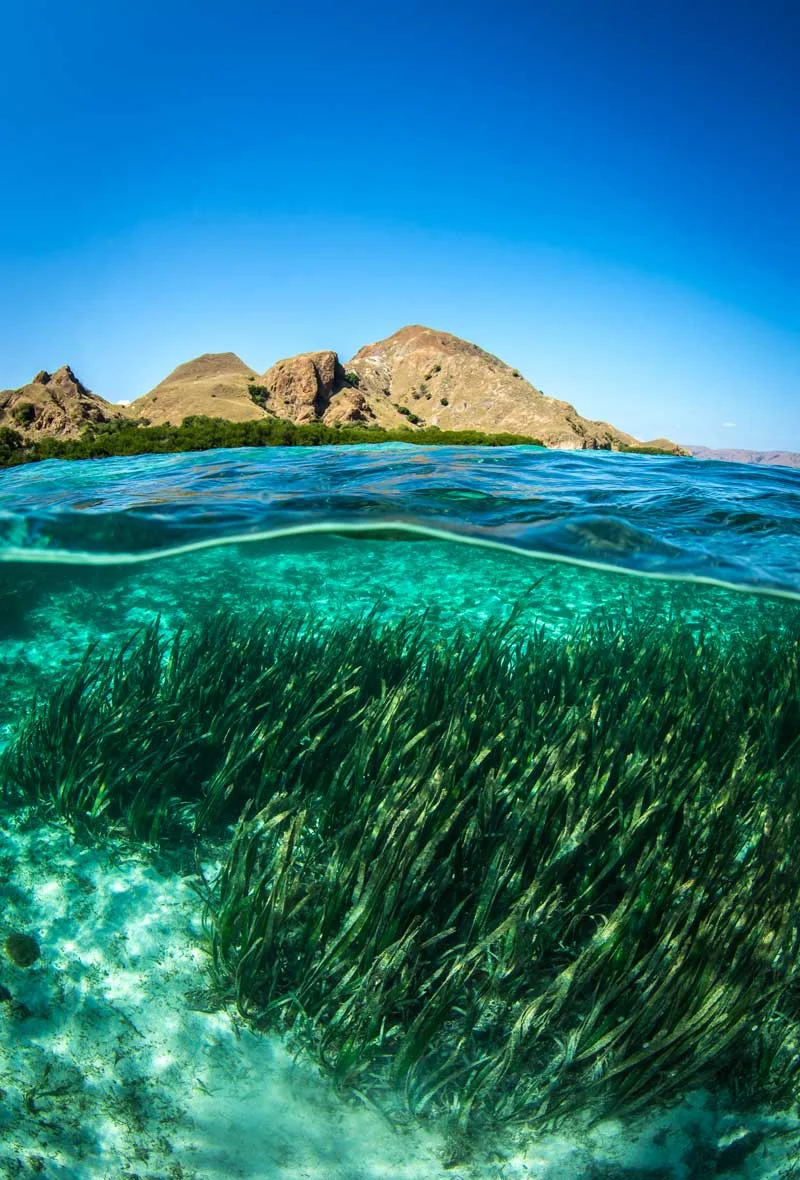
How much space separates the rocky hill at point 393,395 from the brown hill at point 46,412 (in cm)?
458

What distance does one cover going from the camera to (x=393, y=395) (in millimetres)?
64250

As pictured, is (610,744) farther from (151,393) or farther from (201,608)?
(151,393)

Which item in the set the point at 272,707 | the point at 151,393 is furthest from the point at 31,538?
the point at 151,393

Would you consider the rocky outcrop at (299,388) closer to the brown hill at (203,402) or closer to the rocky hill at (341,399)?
the rocky hill at (341,399)

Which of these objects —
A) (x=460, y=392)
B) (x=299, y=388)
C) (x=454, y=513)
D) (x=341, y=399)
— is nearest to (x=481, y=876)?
Result: (x=454, y=513)

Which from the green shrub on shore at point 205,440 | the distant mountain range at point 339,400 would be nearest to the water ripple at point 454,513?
the green shrub on shore at point 205,440

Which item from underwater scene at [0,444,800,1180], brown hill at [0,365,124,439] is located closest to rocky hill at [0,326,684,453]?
brown hill at [0,365,124,439]

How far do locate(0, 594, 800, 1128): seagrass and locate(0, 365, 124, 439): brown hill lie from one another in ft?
103

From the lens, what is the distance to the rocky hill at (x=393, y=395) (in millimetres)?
38125

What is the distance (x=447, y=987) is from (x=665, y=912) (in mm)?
972

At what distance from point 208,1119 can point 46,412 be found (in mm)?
36299

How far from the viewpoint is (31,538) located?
8117 millimetres

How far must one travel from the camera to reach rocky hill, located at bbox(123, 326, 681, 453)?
125ft

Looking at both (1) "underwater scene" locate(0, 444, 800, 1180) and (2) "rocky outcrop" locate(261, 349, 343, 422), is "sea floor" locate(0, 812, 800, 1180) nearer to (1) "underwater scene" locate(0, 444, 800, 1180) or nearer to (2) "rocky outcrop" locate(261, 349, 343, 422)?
(1) "underwater scene" locate(0, 444, 800, 1180)
